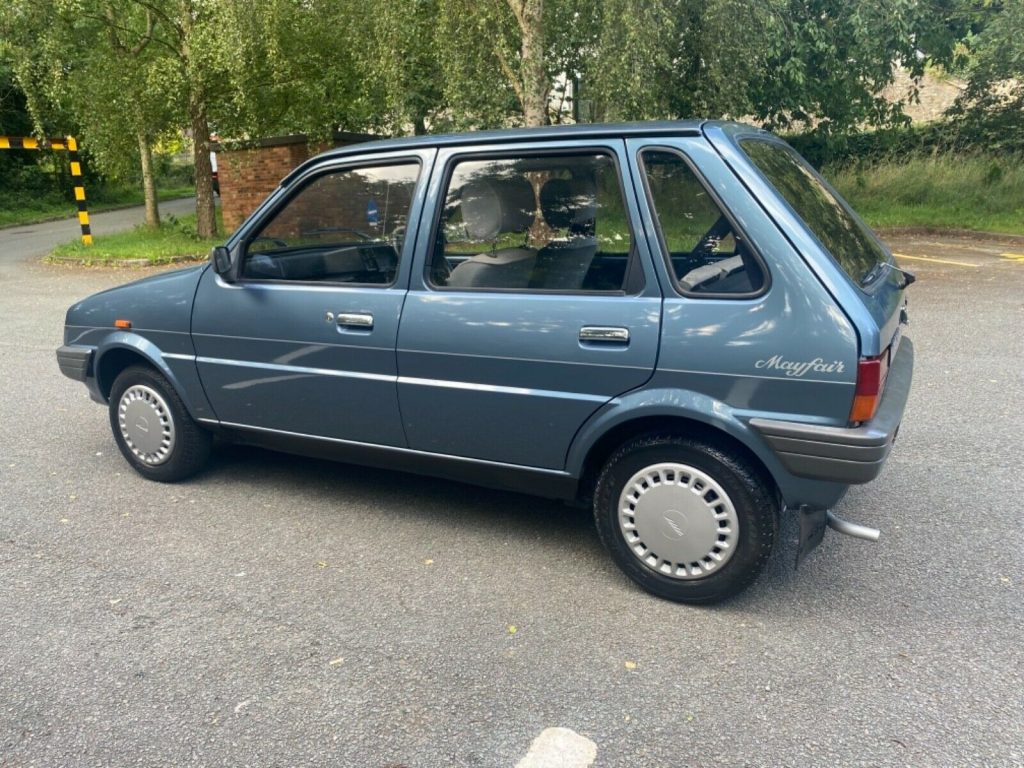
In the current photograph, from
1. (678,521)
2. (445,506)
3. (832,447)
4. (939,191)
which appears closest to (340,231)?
(445,506)

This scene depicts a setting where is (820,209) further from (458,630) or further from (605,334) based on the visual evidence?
(458,630)

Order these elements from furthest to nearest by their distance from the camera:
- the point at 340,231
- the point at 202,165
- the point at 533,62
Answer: the point at 202,165 < the point at 533,62 < the point at 340,231

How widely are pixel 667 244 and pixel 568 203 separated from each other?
553 millimetres

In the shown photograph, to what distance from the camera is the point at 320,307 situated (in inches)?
158

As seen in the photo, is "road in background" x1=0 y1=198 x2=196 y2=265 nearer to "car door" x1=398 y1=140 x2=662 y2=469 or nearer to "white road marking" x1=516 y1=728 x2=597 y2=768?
"car door" x1=398 y1=140 x2=662 y2=469

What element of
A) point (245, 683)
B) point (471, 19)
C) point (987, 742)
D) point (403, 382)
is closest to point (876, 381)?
point (987, 742)

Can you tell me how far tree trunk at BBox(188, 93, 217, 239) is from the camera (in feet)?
51.7

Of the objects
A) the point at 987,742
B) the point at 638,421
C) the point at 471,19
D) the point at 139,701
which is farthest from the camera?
the point at 471,19

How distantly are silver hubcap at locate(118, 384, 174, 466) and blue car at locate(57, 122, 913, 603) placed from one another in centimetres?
36

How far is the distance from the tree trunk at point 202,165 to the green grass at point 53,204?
14.1 meters

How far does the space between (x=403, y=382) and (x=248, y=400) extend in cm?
102

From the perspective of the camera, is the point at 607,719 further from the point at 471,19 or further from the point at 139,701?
the point at 471,19

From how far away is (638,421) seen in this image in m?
3.40

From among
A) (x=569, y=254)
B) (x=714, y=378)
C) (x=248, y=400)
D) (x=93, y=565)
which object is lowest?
(x=93, y=565)
